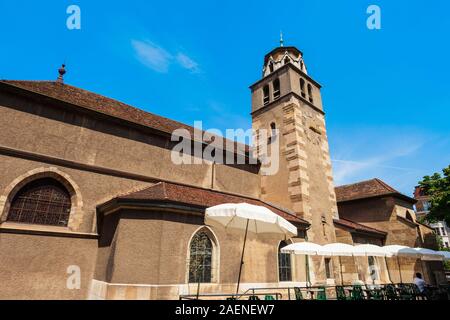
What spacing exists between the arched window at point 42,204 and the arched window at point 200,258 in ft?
18.1

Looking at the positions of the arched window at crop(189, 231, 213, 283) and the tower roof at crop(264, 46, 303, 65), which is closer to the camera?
the arched window at crop(189, 231, 213, 283)

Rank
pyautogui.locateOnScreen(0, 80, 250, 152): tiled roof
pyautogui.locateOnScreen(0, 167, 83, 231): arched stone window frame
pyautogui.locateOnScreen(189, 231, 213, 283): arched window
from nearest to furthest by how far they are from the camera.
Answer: pyautogui.locateOnScreen(0, 167, 83, 231): arched stone window frame < pyautogui.locateOnScreen(189, 231, 213, 283): arched window < pyautogui.locateOnScreen(0, 80, 250, 152): tiled roof

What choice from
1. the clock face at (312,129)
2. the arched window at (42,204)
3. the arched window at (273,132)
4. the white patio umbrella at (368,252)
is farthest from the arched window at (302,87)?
the arched window at (42,204)

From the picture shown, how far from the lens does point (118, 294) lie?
9391 mm

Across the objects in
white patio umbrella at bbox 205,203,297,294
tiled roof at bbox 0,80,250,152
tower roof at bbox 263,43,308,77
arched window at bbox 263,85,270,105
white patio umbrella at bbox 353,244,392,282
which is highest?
tower roof at bbox 263,43,308,77

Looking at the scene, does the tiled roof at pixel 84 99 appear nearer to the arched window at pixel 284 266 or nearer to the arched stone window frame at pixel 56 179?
the arched stone window frame at pixel 56 179

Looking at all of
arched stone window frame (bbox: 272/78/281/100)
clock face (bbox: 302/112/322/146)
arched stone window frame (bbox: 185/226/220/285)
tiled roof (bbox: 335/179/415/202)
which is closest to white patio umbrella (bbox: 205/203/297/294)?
arched stone window frame (bbox: 185/226/220/285)

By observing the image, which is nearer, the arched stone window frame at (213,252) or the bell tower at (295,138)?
the arched stone window frame at (213,252)

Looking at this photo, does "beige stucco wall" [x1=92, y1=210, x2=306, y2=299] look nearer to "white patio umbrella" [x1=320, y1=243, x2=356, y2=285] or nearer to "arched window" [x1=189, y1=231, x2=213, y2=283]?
"arched window" [x1=189, y1=231, x2=213, y2=283]

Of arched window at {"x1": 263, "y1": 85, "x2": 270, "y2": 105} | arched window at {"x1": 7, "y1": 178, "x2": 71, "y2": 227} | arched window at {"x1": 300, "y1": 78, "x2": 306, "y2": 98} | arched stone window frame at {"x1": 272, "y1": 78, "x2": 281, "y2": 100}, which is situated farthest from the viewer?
arched window at {"x1": 263, "y1": 85, "x2": 270, "y2": 105}

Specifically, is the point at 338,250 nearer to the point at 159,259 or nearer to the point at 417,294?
the point at 417,294

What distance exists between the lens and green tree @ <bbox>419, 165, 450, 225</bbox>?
64.9 feet

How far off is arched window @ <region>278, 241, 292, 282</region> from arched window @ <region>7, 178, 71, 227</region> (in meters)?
10.2

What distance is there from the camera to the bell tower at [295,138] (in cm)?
1769
